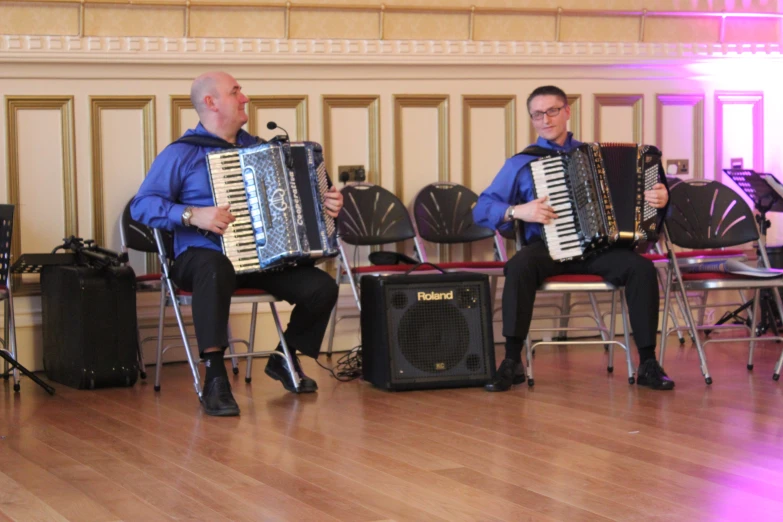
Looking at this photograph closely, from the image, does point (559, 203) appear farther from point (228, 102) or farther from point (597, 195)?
point (228, 102)

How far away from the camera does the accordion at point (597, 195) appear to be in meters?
4.26

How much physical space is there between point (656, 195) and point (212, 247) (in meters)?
1.82

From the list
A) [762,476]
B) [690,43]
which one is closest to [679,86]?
[690,43]

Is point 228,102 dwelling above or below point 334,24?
below

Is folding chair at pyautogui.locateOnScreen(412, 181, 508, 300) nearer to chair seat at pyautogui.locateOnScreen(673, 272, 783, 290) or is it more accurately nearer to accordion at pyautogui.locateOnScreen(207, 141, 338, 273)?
chair seat at pyautogui.locateOnScreen(673, 272, 783, 290)

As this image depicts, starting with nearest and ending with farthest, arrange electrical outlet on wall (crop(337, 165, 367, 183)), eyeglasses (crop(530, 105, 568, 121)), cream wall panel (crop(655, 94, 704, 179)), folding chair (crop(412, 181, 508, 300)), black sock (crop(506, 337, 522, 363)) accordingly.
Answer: black sock (crop(506, 337, 522, 363)), eyeglasses (crop(530, 105, 568, 121)), folding chair (crop(412, 181, 508, 300)), electrical outlet on wall (crop(337, 165, 367, 183)), cream wall panel (crop(655, 94, 704, 179))

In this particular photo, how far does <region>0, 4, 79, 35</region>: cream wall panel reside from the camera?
515 centimetres

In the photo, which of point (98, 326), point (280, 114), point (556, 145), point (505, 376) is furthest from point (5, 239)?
point (556, 145)

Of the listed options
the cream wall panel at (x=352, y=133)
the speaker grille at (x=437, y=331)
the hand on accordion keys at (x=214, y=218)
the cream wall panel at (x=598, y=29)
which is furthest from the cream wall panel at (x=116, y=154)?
the cream wall panel at (x=598, y=29)

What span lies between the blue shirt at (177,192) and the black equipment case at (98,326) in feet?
1.40

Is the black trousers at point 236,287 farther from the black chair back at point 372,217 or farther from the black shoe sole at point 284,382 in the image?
the black chair back at point 372,217

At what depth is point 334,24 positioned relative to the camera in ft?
18.6

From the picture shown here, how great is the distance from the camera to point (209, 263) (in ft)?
13.1

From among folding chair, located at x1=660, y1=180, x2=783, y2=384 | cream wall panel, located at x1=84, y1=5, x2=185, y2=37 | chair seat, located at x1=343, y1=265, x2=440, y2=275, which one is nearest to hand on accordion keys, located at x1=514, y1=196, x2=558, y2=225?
chair seat, located at x1=343, y1=265, x2=440, y2=275
